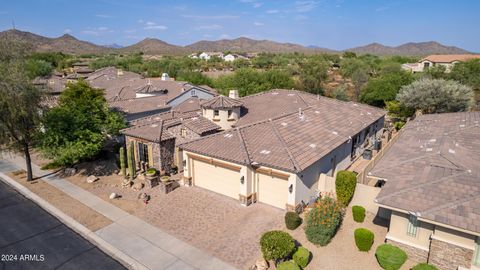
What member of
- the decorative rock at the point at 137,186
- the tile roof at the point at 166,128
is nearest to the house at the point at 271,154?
the tile roof at the point at 166,128

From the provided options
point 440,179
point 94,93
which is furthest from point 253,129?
point 94,93

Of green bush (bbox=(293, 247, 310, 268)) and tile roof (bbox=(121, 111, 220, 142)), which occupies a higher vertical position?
tile roof (bbox=(121, 111, 220, 142))

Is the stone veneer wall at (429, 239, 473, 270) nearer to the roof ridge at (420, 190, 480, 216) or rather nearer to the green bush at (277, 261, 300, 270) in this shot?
the roof ridge at (420, 190, 480, 216)

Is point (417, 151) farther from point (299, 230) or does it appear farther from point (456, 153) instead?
point (299, 230)

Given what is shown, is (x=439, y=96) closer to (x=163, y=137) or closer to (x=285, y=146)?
(x=285, y=146)

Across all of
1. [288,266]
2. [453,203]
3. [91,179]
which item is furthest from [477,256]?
[91,179]

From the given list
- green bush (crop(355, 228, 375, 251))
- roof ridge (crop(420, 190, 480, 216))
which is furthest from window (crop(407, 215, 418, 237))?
green bush (crop(355, 228, 375, 251))
